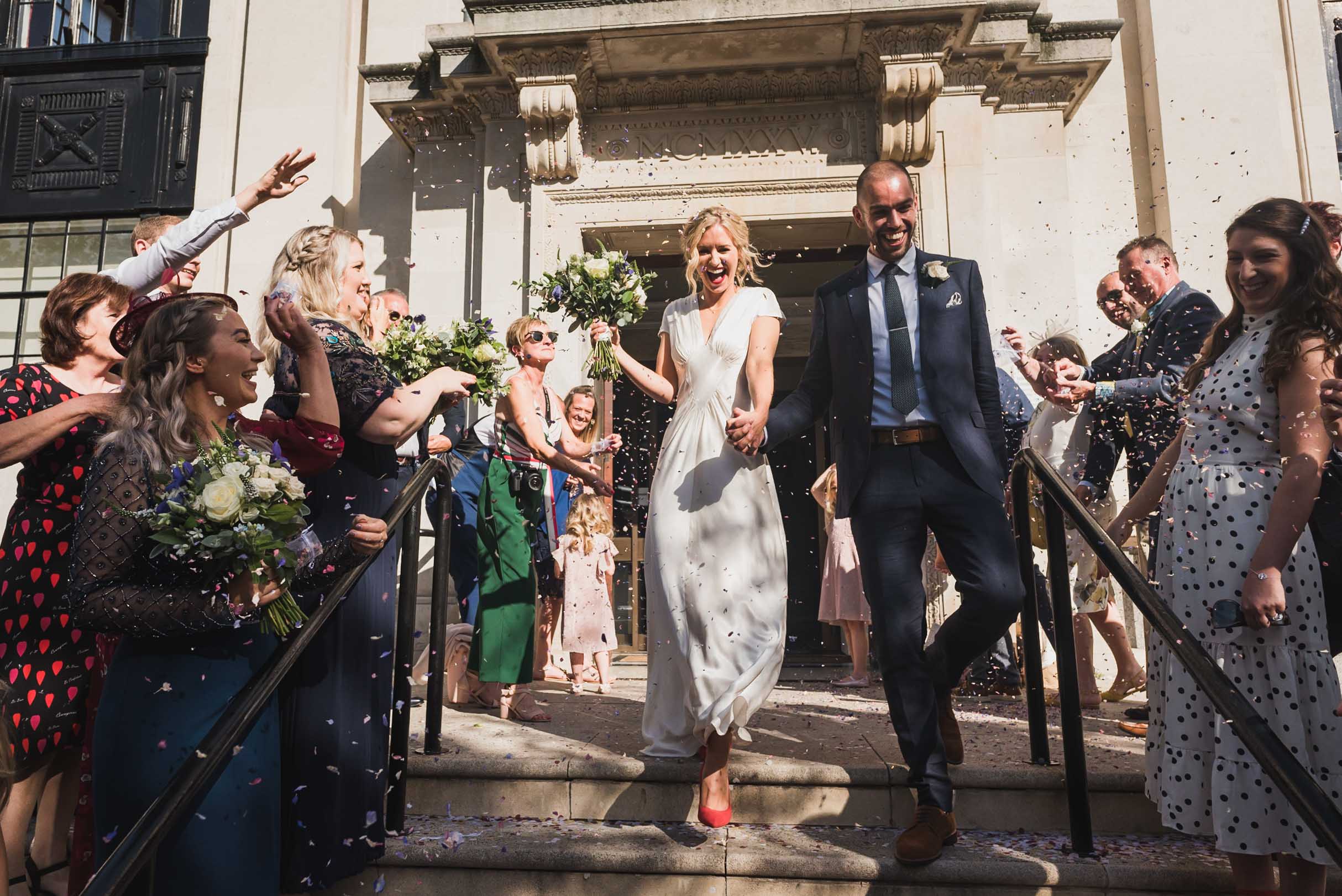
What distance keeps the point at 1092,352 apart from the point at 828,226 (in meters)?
2.39

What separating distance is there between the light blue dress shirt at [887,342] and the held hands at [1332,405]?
3.66 feet

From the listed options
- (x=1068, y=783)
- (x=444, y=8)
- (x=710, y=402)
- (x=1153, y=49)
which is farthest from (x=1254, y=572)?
(x=444, y=8)

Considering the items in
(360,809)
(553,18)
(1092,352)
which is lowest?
(360,809)

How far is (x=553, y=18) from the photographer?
23.5 feet

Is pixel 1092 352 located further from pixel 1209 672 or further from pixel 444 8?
pixel 444 8

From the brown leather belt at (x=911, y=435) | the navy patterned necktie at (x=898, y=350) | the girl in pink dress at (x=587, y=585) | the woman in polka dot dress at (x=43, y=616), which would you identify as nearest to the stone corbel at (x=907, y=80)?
the girl in pink dress at (x=587, y=585)

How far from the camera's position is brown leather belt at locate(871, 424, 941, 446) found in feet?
10.2

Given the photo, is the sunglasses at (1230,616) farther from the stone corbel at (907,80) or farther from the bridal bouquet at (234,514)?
the stone corbel at (907,80)

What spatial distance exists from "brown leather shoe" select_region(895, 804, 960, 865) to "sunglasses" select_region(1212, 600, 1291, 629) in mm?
1005

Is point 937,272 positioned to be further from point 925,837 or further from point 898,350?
point 925,837

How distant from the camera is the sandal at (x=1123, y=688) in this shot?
202 inches

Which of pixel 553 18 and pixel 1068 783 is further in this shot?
pixel 553 18

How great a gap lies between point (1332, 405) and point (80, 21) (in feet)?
39.4

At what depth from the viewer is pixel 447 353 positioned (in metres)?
4.45
